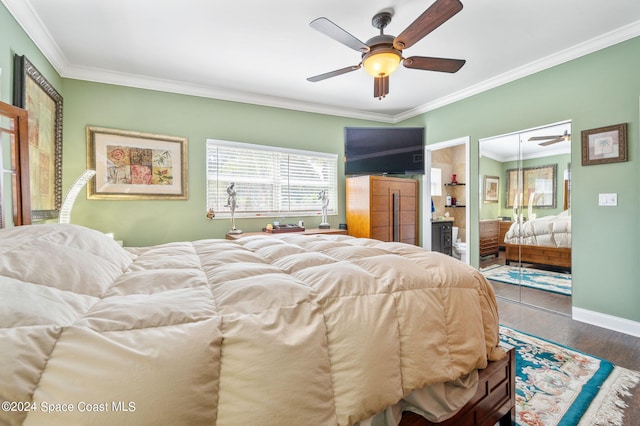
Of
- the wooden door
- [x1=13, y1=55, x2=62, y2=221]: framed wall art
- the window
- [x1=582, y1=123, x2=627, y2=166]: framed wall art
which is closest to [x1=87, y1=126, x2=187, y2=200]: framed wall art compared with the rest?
Answer: [x1=13, y1=55, x2=62, y2=221]: framed wall art

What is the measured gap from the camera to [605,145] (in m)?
2.66

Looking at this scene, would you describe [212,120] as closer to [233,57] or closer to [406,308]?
[233,57]

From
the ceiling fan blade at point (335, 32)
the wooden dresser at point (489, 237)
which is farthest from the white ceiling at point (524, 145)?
the ceiling fan blade at point (335, 32)

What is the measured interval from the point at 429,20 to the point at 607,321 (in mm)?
3110

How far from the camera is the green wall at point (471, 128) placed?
253 centimetres

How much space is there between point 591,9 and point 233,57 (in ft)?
10.4

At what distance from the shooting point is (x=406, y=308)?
1.00m

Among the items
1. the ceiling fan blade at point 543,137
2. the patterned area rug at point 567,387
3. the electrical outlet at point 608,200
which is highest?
the ceiling fan blade at point 543,137

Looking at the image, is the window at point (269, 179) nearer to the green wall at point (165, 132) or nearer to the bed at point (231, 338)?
the green wall at point (165, 132)

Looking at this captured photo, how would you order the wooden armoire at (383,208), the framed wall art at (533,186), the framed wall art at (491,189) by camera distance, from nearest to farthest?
the framed wall art at (533,186) < the framed wall art at (491,189) < the wooden armoire at (383,208)

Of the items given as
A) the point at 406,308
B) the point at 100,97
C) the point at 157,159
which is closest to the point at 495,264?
the point at 406,308

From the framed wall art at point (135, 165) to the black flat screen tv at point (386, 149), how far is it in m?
2.46

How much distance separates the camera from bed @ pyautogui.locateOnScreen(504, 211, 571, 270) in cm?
299

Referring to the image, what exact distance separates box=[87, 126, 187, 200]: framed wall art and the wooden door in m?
1.18
